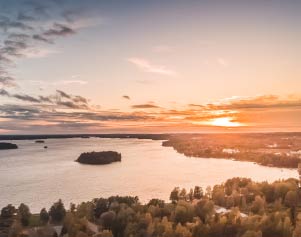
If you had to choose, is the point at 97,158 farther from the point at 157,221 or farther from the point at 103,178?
the point at 157,221

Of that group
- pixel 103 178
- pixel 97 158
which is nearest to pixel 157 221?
pixel 103 178

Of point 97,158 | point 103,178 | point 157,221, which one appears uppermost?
point 97,158

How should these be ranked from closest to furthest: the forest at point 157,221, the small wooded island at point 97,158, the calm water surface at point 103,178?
the forest at point 157,221, the calm water surface at point 103,178, the small wooded island at point 97,158

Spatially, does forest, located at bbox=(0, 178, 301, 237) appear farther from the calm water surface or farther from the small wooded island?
the small wooded island

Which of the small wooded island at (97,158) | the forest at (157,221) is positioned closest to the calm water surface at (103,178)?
the small wooded island at (97,158)

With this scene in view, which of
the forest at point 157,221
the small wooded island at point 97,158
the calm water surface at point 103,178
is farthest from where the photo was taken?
the small wooded island at point 97,158

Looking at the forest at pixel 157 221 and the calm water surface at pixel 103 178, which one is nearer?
the forest at pixel 157 221

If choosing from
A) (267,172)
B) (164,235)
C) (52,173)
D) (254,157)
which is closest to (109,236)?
(164,235)

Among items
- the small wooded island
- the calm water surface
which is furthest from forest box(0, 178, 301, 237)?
the small wooded island

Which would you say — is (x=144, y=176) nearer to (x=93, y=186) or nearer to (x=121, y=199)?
(x=93, y=186)

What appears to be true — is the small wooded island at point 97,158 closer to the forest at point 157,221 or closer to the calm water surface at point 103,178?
the calm water surface at point 103,178

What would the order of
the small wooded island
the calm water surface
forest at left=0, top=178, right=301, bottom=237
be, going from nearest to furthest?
forest at left=0, top=178, right=301, bottom=237 → the calm water surface → the small wooded island

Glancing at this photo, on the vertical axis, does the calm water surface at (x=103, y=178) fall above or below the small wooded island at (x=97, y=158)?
below
